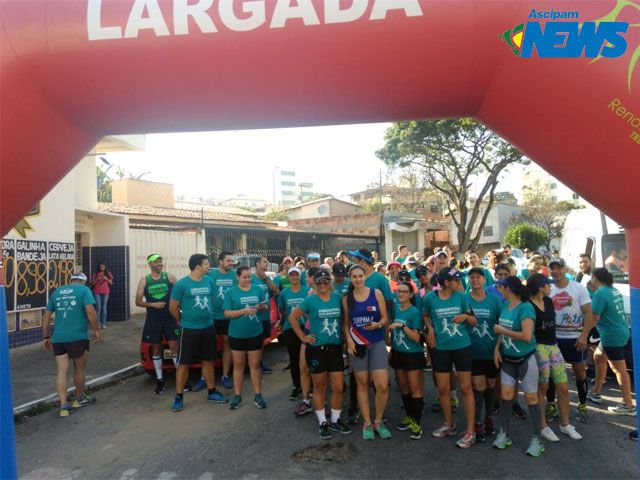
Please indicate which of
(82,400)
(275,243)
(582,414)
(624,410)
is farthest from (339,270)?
(275,243)

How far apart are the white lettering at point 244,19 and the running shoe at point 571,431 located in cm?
455

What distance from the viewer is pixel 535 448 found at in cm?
410

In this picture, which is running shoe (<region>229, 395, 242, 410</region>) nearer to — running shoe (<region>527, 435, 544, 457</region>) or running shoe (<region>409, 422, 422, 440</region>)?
running shoe (<region>409, 422, 422, 440</region>)

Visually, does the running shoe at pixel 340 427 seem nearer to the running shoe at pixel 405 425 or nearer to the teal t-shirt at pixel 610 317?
the running shoe at pixel 405 425

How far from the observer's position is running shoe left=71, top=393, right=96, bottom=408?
577 centimetres

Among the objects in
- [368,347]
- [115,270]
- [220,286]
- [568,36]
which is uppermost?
[568,36]

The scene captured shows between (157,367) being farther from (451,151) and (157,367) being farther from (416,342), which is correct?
(451,151)

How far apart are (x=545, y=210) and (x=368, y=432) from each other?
3954 centimetres

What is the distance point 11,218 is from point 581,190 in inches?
154

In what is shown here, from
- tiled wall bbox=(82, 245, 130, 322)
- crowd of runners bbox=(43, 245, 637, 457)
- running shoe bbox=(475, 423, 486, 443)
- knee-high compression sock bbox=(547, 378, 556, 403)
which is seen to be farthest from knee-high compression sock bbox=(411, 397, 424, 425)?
tiled wall bbox=(82, 245, 130, 322)

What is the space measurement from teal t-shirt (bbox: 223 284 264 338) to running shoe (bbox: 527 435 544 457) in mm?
3133

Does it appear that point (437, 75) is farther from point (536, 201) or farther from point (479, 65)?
point (536, 201)

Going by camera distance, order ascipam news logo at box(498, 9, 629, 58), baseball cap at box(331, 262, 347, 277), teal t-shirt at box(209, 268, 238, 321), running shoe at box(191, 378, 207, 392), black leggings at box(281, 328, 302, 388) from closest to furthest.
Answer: ascipam news logo at box(498, 9, 629, 58) < baseball cap at box(331, 262, 347, 277) < black leggings at box(281, 328, 302, 388) < running shoe at box(191, 378, 207, 392) < teal t-shirt at box(209, 268, 238, 321)

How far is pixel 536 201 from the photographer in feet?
135
